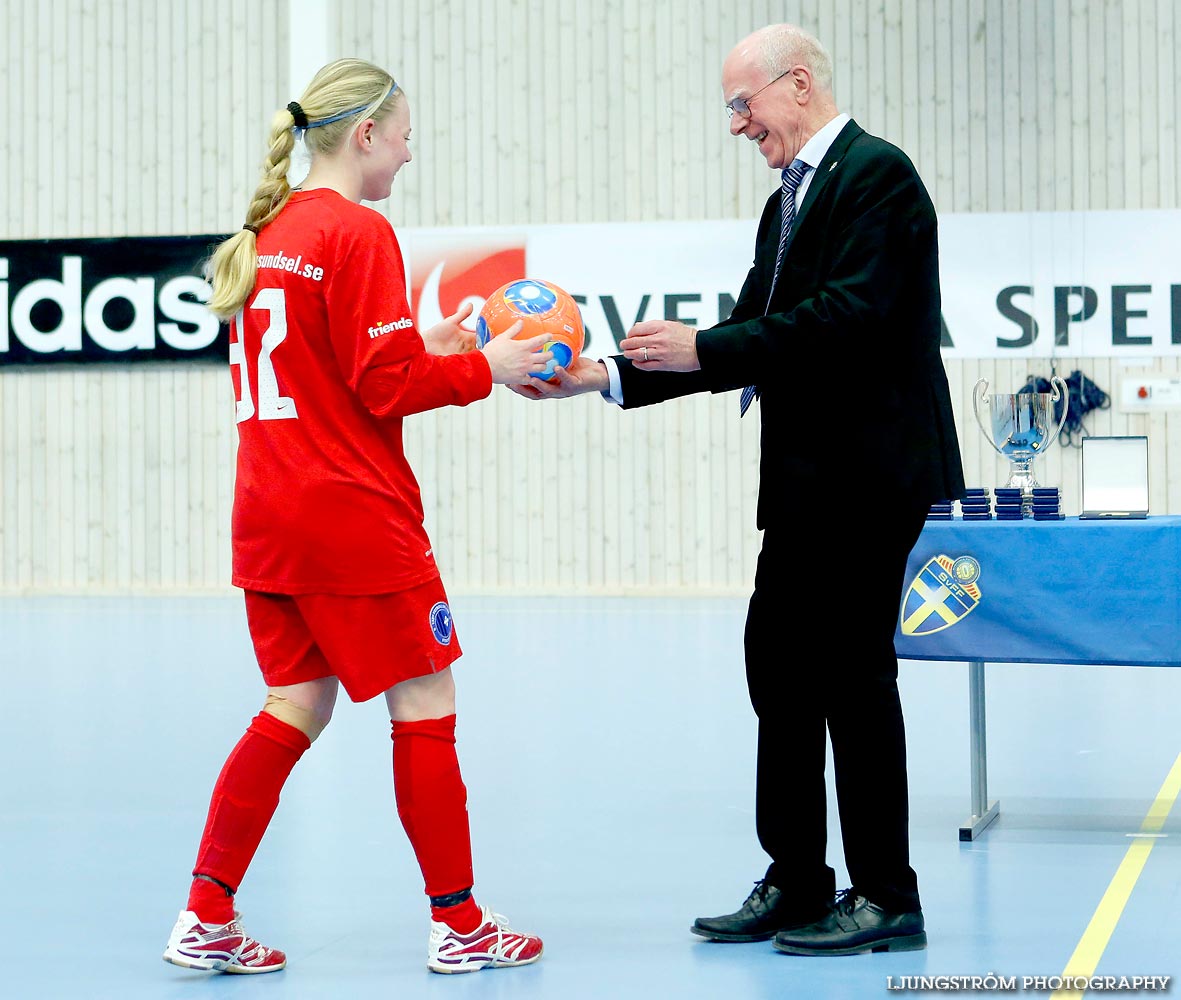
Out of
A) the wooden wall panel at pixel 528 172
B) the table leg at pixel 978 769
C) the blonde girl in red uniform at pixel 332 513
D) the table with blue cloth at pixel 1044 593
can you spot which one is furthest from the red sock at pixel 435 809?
the wooden wall panel at pixel 528 172

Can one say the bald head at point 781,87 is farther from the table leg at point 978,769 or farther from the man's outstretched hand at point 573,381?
the table leg at point 978,769

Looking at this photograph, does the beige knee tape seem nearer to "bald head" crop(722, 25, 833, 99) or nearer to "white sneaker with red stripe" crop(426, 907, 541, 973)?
"white sneaker with red stripe" crop(426, 907, 541, 973)

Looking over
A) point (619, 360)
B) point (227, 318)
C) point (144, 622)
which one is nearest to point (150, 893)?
point (227, 318)

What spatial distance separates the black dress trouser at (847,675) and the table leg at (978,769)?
939 mm

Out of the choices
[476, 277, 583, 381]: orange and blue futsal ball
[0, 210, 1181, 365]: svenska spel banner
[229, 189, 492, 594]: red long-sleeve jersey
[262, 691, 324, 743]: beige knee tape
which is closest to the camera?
[229, 189, 492, 594]: red long-sleeve jersey

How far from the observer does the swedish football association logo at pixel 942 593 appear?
352 cm

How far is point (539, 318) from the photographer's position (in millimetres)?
2859

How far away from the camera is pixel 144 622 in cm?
898

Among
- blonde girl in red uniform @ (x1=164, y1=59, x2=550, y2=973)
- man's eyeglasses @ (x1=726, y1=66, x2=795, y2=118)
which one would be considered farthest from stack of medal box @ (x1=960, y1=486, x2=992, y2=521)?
Answer: blonde girl in red uniform @ (x1=164, y1=59, x2=550, y2=973)

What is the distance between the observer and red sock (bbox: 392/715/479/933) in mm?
A: 2586

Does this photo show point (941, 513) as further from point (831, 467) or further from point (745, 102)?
point (745, 102)

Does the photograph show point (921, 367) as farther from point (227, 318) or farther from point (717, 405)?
point (717, 405)

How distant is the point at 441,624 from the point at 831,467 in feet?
2.49

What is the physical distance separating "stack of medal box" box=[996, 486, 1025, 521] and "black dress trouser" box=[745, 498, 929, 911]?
94 cm
